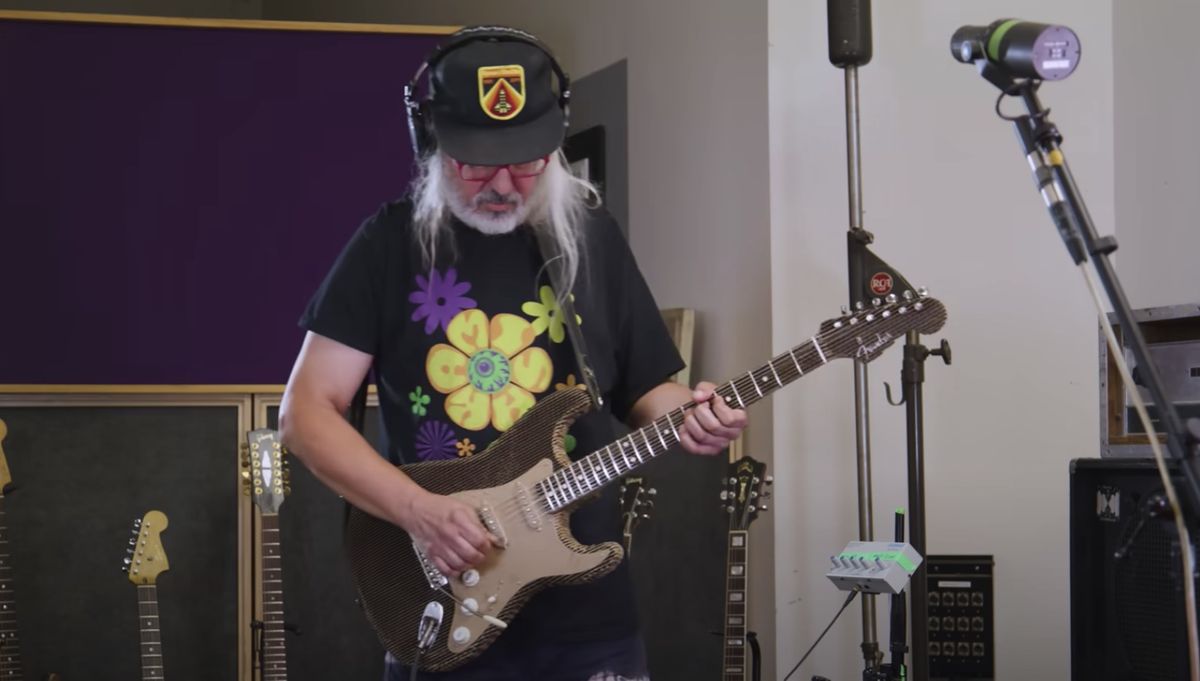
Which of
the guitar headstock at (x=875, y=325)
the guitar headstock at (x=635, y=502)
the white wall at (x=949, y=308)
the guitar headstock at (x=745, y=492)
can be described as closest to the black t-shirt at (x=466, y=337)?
the guitar headstock at (x=875, y=325)

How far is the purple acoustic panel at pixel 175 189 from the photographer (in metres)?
3.73

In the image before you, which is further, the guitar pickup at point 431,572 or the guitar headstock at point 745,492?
the guitar headstock at point 745,492

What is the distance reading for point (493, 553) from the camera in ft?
6.87

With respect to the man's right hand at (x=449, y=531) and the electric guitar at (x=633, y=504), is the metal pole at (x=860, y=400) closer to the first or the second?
the electric guitar at (x=633, y=504)

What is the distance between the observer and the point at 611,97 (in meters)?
4.32

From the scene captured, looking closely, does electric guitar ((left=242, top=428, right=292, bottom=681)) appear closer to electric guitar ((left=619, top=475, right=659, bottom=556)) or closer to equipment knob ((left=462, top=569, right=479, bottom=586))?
electric guitar ((left=619, top=475, right=659, bottom=556))

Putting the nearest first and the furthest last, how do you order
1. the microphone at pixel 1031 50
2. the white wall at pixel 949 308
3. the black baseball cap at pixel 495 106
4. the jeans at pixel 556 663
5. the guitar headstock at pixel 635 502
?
the microphone at pixel 1031 50, the jeans at pixel 556 663, the black baseball cap at pixel 495 106, the guitar headstock at pixel 635 502, the white wall at pixel 949 308

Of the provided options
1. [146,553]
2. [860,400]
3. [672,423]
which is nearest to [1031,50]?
[672,423]

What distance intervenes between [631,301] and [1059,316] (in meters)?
1.79

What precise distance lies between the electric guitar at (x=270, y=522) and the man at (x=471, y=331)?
1108mm

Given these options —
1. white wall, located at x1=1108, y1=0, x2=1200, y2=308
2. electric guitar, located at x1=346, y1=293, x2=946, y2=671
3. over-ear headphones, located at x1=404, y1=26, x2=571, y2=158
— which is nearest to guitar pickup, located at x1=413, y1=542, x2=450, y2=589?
electric guitar, located at x1=346, y1=293, x2=946, y2=671

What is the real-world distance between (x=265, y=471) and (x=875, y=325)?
5.07 feet

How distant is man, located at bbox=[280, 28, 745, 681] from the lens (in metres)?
2.06

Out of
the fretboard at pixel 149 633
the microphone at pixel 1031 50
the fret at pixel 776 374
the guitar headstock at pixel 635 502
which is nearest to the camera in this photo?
the microphone at pixel 1031 50
